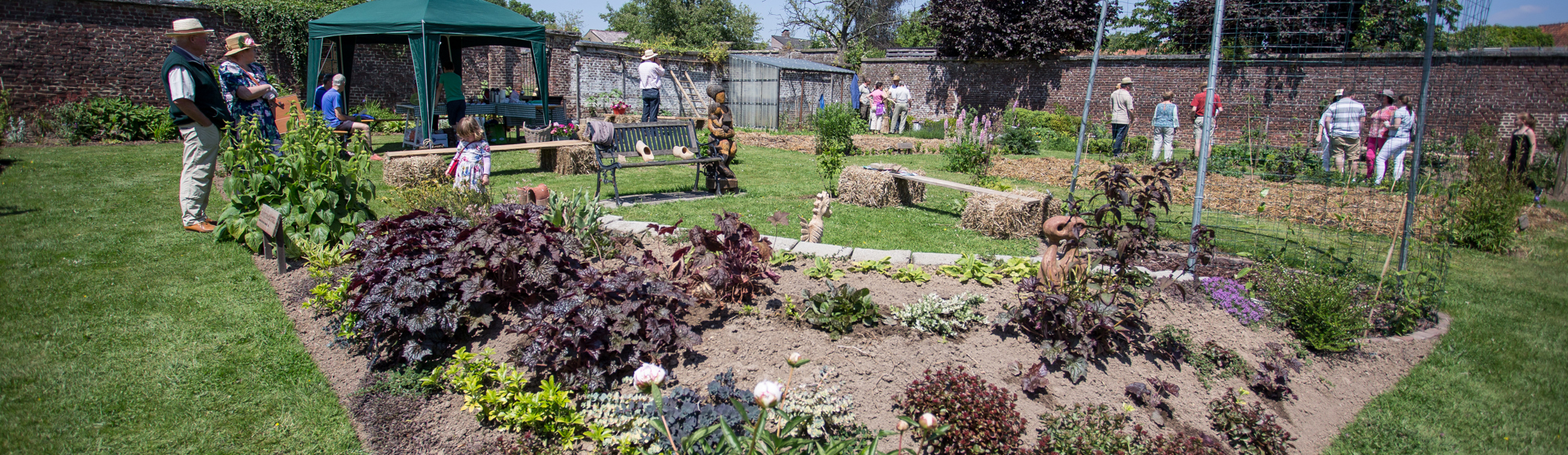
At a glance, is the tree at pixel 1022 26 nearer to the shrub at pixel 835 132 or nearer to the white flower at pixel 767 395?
the shrub at pixel 835 132

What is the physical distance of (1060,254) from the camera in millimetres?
3506

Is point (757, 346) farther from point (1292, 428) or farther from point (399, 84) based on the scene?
point (399, 84)

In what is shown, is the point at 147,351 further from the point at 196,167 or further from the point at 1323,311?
the point at 1323,311

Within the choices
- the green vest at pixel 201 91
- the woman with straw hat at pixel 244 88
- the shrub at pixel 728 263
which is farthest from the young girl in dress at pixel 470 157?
the shrub at pixel 728 263

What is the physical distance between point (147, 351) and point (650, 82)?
9.32m

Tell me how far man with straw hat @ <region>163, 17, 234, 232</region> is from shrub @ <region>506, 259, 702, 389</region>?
3.80 meters

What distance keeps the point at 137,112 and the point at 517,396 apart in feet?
42.9

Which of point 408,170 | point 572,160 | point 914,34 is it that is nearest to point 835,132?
point 572,160

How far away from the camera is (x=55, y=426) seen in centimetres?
256

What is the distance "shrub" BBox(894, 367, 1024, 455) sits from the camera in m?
2.39

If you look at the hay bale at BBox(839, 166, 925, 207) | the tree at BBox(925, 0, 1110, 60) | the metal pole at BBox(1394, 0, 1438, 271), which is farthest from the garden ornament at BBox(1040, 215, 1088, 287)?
the tree at BBox(925, 0, 1110, 60)

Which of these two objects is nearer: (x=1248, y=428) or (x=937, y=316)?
(x=1248, y=428)

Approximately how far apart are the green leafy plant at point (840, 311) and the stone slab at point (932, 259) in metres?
1.08

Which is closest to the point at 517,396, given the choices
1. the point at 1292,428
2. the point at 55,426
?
the point at 55,426
